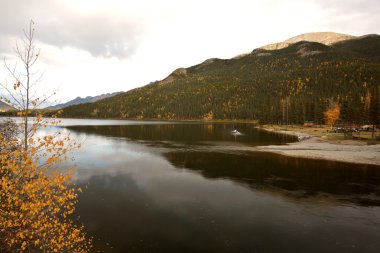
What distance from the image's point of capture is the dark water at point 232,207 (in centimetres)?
Result: 1944

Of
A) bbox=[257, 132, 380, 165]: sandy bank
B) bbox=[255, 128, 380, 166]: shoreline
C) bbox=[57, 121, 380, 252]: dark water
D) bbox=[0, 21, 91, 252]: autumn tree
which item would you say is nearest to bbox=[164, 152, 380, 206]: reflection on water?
bbox=[57, 121, 380, 252]: dark water

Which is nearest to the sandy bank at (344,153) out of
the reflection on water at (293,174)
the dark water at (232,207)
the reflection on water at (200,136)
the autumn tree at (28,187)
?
the reflection on water at (293,174)

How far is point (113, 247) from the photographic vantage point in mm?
18375

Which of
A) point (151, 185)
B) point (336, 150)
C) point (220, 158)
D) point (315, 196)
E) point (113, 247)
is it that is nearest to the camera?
point (113, 247)

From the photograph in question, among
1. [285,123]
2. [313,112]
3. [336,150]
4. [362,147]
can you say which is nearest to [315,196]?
[336,150]

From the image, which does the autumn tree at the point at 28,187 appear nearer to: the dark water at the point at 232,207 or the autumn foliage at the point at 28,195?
the autumn foliage at the point at 28,195

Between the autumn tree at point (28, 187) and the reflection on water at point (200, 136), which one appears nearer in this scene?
the autumn tree at point (28, 187)

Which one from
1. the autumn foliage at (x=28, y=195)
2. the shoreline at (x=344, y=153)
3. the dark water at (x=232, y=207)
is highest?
the autumn foliage at (x=28, y=195)

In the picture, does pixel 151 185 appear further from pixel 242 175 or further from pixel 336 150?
pixel 336 150

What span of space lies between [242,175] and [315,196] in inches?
489

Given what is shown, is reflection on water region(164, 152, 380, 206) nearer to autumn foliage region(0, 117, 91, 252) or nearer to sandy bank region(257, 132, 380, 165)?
sandy bank region(257, 132, 380, 165)

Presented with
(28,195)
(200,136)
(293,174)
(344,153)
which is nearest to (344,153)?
(344,153)

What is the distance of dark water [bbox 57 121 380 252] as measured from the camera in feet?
63.8

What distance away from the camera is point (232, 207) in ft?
87.2
